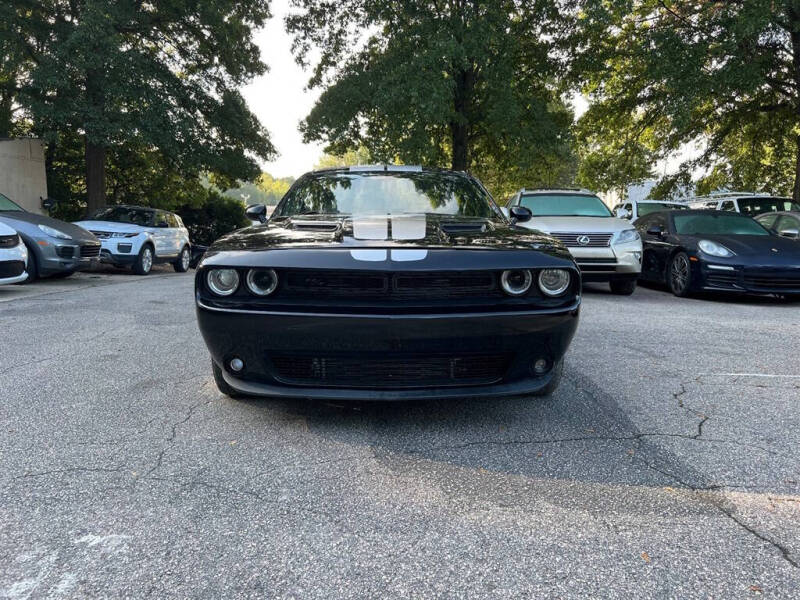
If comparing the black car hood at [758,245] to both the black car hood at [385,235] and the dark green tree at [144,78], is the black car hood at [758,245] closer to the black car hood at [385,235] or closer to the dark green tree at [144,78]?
the black car hood at [385,235]

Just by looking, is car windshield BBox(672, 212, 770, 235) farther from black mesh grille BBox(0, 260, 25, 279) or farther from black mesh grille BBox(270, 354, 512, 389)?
black mesh grille BBox(0, 260, 25, 279)

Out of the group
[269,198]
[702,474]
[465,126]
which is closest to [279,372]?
[702,474]

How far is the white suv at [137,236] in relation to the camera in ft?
41.4

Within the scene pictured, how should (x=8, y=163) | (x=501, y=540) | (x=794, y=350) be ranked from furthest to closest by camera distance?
(x=8, y=163), (x=794, y=350), (x=501, y=540)

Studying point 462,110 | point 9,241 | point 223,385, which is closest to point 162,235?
point 9,241

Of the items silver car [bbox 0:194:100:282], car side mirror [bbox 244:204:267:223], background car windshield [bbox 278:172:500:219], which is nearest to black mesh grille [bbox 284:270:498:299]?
background car windshield [bbox 278:172:500:219]

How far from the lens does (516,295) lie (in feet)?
9.70

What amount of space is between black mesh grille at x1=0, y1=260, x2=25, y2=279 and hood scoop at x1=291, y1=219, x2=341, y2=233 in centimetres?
604

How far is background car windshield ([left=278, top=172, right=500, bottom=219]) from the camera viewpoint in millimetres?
4355

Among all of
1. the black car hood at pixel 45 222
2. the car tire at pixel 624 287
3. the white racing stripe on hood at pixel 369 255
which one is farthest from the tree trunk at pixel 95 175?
the white racing stripe on hood at pixel 369 255

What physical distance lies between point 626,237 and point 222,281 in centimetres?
719

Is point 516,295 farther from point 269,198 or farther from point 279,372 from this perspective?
point 269,198

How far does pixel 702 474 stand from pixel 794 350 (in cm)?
338

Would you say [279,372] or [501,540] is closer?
[501,540]
